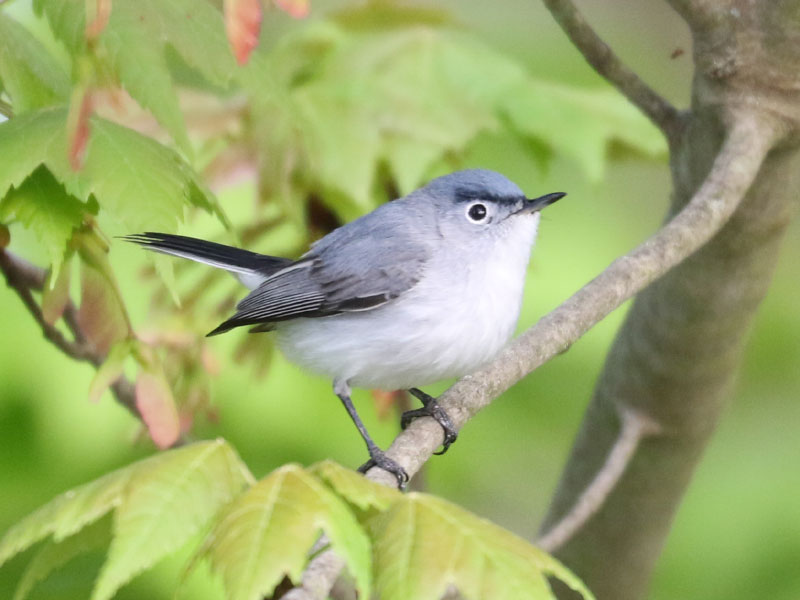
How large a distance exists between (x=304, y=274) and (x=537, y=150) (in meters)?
0.53

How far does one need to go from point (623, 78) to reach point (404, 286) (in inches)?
20.9

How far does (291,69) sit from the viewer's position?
72.3 inches

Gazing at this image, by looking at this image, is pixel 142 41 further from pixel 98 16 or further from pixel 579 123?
pixel 579 123

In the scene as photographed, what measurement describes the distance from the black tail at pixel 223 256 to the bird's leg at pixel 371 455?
0.27m

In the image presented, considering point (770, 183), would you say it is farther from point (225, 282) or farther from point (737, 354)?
point (225, 282)

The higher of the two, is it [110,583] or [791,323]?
[110,583]

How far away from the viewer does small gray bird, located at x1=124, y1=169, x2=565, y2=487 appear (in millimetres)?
1583

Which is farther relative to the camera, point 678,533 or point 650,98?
point 678,533

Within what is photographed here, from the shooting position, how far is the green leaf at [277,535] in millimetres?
707

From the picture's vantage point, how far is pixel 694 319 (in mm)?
1603

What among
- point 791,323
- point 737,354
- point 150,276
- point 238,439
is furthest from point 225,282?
point 791,323

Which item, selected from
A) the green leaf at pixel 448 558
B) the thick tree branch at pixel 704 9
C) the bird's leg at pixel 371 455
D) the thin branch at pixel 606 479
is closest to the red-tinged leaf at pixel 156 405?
the bird's leg at pixel 371 455

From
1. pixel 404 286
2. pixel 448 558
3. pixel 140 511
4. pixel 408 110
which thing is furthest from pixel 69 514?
pixel 408 110

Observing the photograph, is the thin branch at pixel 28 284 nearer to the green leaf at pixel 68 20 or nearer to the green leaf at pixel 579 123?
the green leaf at pixel 68 20
